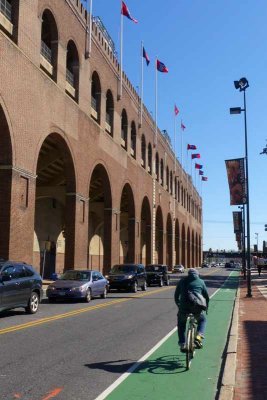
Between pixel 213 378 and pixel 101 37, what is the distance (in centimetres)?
3413

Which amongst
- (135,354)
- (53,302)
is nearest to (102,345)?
(135,354)

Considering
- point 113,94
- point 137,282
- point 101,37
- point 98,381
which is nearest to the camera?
point 98,381

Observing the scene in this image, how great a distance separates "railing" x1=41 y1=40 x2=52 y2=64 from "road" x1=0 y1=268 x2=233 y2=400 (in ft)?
53.6

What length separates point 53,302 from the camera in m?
21.4

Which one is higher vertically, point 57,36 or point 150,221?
point 57,36

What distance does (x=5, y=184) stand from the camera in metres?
22.6

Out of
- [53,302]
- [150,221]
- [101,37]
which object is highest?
[101,37]

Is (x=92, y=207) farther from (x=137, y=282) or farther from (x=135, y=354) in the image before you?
(x=135, y=354)

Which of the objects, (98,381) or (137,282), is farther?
(137,282)

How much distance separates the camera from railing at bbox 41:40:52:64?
95.0 ft

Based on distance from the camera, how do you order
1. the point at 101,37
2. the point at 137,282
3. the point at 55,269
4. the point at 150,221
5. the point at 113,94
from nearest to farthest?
the point at 137,282 < the point at 101,37 < the point at 113,94 < the point at 55,269 < the point at 150,221

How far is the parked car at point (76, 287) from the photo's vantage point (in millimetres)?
20938

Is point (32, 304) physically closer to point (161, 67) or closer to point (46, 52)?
point (46, 52)

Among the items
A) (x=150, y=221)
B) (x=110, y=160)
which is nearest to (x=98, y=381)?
(x=110, y=160)
